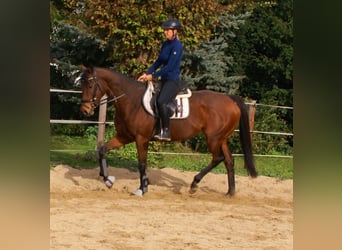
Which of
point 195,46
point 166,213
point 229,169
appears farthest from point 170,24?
point 195,46

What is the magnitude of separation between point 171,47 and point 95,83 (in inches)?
39.3

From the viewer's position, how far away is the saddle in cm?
687

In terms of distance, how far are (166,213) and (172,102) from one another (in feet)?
5.18

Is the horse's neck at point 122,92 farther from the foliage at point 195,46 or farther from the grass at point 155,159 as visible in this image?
the foliage at point 195,46

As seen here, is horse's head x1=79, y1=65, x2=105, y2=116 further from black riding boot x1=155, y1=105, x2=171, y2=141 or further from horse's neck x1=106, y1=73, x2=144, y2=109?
black riding boot x1=155, y1=105, x2=171, y2=141

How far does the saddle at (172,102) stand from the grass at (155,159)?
2.11m

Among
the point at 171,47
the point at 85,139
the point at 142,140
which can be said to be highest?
the point at 171,47

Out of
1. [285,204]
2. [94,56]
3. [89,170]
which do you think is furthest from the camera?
[94,56]

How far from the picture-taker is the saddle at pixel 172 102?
6867mm

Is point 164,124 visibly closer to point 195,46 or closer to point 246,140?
point 246,140

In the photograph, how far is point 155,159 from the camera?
1012 cm
